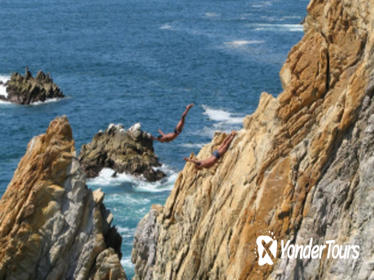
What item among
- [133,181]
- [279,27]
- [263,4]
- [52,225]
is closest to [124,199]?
[133,181]

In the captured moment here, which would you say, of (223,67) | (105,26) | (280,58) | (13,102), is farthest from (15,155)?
(105,26)

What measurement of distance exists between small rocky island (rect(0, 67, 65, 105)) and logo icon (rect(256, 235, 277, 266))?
77.3 meters

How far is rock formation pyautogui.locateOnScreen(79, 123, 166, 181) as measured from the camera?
68062 millimetres

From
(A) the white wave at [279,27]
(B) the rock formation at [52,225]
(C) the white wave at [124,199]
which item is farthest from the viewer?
(A) the white wave at [279,27]

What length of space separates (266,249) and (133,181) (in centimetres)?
4363

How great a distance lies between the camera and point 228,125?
82.0 m

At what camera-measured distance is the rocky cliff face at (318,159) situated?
2330 cm

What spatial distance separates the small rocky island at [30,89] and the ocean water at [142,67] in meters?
2.17

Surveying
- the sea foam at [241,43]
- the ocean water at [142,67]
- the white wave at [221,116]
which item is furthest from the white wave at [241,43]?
the white wave at [221,116]

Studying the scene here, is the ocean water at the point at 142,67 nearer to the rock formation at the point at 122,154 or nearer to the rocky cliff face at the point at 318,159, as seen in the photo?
the rock formation at the point at 122,154

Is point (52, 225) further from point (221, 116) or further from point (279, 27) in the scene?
point (279, 27)

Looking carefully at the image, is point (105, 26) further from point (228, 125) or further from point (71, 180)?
point (71, 180)

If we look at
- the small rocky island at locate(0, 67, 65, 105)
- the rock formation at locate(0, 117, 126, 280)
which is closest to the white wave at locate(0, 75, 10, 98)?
the small rocky island at locate(0, 67, 65, 105)

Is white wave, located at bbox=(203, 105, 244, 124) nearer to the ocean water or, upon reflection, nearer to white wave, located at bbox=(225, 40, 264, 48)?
the ocean water
